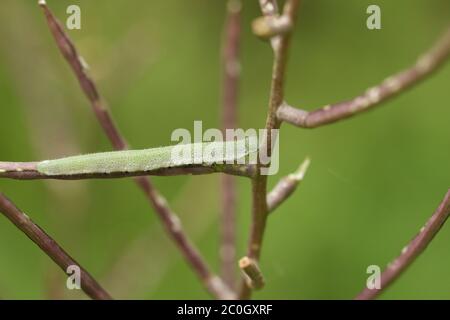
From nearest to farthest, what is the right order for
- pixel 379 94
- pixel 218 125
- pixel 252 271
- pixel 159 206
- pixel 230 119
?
pixel 379 94 < pixel 252 271 < pixel 159 206 < pixel 230 119 < pixel 218 125

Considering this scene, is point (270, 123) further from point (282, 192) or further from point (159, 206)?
point (159, 206)

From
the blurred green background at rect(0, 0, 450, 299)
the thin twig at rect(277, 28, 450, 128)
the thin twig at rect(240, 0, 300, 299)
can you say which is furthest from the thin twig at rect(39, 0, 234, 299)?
the blurred green background at rect(0, 0, 450, 299)

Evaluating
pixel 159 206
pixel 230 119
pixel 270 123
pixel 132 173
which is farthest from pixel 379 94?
pixel 230 119

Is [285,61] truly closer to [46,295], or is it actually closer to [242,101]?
[46,295]

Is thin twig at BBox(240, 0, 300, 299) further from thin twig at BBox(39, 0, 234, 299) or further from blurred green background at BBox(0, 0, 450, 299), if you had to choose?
blurred green background at BBox(0, 0, 450, 299)

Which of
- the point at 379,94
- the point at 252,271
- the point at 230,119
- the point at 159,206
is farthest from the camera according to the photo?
the point at 230,119

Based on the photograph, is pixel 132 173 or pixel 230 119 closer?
pixel 132 173

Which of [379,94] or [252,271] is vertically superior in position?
[379,94]

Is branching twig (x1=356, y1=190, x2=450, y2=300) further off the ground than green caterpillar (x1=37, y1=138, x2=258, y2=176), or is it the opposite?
green caterpillar (x1=37, y1=138, x2=258, y2=176)
